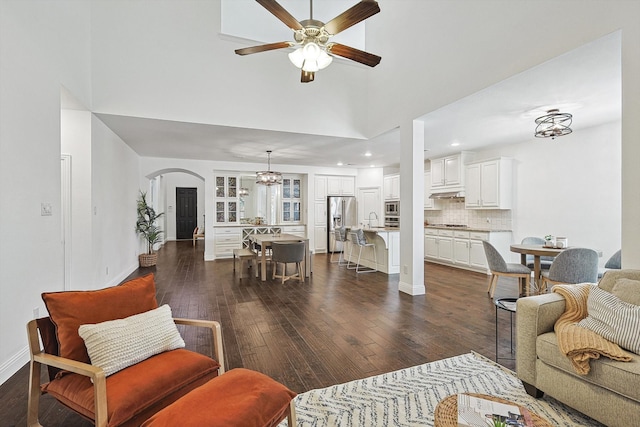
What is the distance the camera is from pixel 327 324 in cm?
344

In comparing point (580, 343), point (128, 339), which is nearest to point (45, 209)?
point (128, 339)

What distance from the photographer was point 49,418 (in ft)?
6.10

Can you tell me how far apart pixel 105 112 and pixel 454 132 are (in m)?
5.31

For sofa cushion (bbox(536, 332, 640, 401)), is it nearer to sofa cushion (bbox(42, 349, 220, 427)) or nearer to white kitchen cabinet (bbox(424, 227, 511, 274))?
sofa cushion (bbox(42, 349, 220, 427))

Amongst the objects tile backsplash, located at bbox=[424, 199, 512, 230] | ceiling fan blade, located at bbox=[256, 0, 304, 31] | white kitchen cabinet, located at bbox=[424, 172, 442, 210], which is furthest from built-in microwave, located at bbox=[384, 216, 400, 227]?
ceiling fan blade, located at bbox=[256, 0, 304, 31]

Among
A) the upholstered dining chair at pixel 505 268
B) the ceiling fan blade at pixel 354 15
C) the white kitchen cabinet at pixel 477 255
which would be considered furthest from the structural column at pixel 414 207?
the ceiling fan blade at pixel 354 15

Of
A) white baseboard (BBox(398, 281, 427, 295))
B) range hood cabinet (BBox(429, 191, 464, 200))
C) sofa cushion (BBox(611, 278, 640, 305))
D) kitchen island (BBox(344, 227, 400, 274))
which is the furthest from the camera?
range hood cabinet (BBox(429, 191, 464, 200))

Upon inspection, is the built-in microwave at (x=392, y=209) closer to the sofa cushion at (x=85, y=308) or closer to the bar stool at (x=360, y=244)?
the bar stool at (x=360, y=244)

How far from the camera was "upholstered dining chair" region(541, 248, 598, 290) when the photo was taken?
349 centimetres

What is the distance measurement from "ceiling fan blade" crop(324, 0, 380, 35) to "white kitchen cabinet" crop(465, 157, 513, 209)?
16.0 feet

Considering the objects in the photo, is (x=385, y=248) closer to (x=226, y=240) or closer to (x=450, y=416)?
(x=226, y=240)

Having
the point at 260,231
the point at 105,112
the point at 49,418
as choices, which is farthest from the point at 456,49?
the point at 260,231

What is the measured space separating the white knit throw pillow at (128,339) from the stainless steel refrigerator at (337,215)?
7532 mm

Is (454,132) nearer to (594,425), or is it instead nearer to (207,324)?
(594,425)
